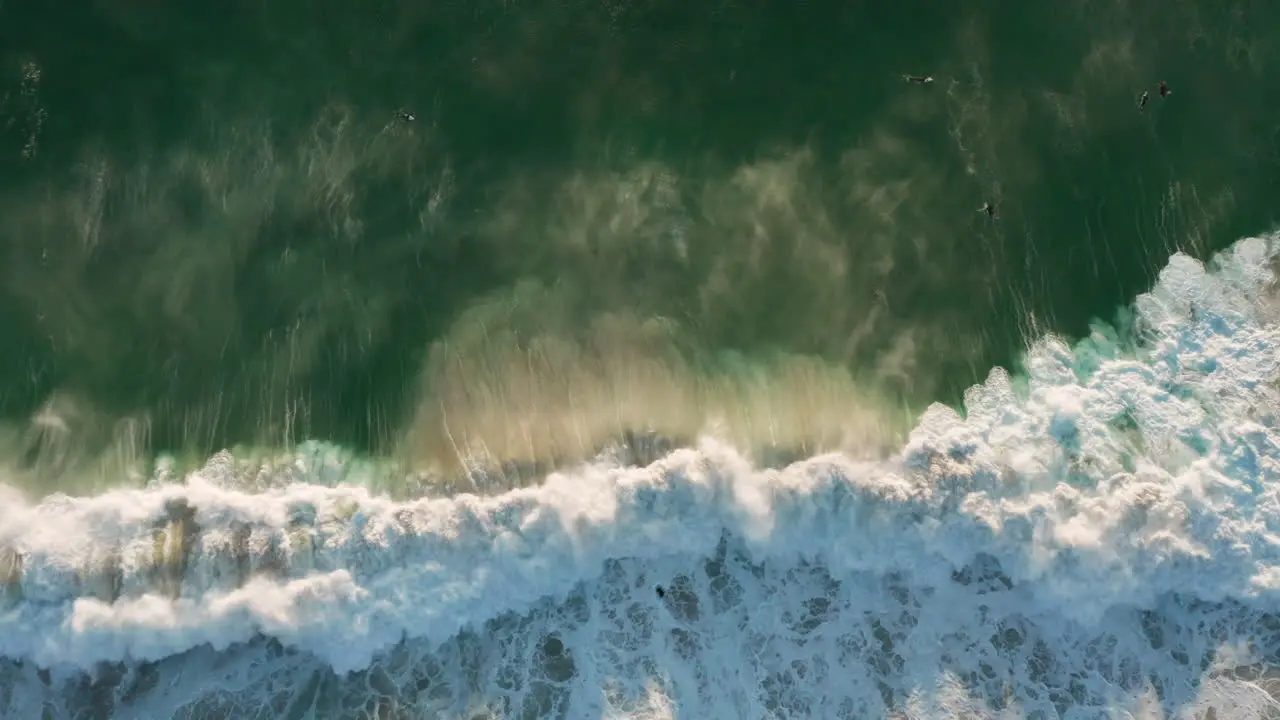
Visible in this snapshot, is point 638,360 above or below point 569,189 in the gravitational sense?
below

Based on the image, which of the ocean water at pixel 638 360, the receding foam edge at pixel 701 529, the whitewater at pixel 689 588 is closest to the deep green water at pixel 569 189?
the ocean water at pixel 638 360

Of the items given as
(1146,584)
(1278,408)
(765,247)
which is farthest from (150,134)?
(1278,408)

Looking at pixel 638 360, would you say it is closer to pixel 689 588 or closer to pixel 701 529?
pixel 701 529

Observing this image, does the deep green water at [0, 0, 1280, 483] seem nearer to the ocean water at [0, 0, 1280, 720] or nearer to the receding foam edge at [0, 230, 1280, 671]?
the ocean water at [0, 0, 1280, 720]

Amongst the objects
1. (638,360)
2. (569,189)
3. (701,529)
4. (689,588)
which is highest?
(569,189)

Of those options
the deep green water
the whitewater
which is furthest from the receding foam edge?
the deep green water

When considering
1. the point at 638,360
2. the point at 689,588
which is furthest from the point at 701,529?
the point at 638,360
